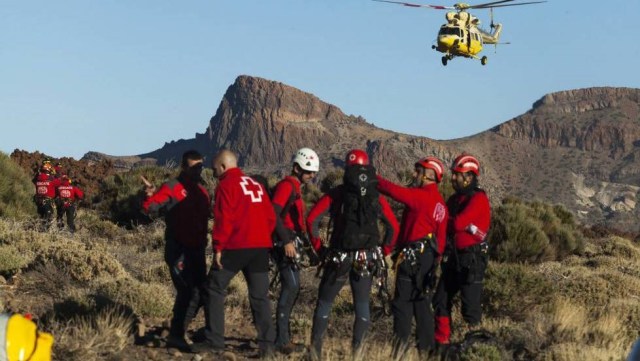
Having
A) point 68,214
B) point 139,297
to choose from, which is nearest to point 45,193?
point 68,214

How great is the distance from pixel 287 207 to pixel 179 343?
1643mm

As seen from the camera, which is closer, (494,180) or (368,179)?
(368,179)

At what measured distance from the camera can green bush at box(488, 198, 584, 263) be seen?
2392cm

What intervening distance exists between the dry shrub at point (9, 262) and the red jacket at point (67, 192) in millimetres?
8543

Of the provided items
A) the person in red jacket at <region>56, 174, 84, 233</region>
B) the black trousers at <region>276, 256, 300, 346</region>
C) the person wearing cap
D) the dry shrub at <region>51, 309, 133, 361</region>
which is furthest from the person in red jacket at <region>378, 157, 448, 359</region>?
the person in red jacket at <region>56, 174, 84, 233</region>

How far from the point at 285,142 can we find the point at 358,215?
178m

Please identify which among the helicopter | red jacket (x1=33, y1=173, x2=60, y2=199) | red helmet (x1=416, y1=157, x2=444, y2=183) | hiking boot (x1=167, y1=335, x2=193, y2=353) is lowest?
hiking boot (x1=167, y1=335, x2=193, y2=353)

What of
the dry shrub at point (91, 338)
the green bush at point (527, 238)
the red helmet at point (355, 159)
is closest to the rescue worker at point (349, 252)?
the red helmet at point (355, 159)

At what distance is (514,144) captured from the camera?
531 feet

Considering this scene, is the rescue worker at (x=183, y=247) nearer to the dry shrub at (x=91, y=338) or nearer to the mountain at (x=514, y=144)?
the dry shrub at (x=91, y=338)

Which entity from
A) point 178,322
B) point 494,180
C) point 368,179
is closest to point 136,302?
point 178,322

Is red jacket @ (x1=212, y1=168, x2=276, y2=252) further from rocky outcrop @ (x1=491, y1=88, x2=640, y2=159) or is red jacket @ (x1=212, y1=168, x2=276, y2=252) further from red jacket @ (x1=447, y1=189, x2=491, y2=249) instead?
rocky outcrop @ (x1=491, y1=88, x2=640, y2=159)

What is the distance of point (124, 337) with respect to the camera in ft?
31.0

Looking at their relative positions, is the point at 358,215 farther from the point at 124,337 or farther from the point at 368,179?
the point at 124,337
